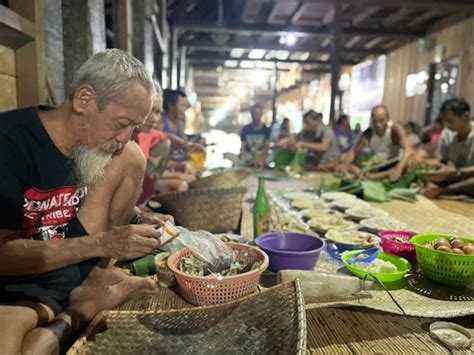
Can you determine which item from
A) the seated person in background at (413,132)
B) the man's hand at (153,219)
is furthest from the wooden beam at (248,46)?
the man's hand at (153,219)

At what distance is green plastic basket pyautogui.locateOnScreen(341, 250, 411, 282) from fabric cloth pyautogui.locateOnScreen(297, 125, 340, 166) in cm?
509

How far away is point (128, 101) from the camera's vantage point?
1.66 metres

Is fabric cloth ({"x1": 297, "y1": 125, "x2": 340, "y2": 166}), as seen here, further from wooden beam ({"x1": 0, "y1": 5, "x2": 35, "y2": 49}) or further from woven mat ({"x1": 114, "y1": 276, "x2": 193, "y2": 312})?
woven mat ({"x1": 114, "y1": 276, "x2": 193, "y2": 312})

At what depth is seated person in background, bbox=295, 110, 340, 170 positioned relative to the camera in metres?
6.97

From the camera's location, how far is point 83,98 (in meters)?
1.63

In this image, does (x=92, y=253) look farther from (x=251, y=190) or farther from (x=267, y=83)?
(x=267, y=83)

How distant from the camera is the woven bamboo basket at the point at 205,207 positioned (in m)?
2.71

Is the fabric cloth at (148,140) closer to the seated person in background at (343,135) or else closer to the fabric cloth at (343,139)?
the seated person in background at (343,135)

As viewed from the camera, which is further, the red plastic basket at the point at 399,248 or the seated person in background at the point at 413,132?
the seated person in background at the point at 413,132

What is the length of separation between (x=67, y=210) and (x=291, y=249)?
47.4 inches

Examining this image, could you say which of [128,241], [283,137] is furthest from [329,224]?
[283,137]

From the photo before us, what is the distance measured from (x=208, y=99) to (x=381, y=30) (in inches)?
573

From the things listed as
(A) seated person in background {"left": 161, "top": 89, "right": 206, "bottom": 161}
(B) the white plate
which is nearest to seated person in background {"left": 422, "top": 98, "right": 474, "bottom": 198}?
(B) the white plate

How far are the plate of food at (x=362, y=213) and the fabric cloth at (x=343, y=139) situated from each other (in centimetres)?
515
